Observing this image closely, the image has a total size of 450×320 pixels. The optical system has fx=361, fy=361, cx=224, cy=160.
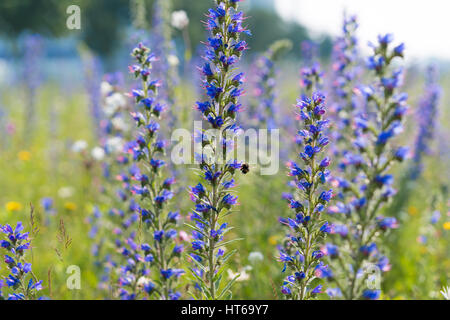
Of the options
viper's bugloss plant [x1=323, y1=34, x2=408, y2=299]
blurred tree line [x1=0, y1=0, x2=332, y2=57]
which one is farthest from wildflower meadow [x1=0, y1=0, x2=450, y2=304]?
blurred tree line [x1=0, y1=0, x2=332, y2=57]

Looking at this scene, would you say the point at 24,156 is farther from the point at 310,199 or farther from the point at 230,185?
the point at 310,199

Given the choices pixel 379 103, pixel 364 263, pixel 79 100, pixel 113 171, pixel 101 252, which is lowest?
pixel 101 252

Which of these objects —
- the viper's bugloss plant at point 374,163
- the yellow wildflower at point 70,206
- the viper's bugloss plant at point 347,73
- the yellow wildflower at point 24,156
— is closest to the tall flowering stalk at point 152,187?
the viper's bugloss plant at point 374,163

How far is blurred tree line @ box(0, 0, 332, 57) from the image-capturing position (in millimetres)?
16594

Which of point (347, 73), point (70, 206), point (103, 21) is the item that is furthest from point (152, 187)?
point (103, 21)

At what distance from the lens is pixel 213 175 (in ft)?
9.77

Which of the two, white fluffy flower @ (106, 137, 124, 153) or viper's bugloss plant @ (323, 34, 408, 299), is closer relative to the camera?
viper's bugloss plant @ (323, 34, 408, 299)

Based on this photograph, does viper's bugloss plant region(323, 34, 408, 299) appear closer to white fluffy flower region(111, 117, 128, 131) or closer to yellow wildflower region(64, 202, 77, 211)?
white fluffy flower region(111, 117, 128, 131)

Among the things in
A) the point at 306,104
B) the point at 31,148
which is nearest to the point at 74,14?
the point at 306,104

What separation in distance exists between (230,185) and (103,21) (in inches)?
1426

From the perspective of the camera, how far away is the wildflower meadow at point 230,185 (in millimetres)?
2762

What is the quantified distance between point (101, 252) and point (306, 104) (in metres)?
4.61

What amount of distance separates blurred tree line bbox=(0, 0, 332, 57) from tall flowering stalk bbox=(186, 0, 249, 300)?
1.25ft
